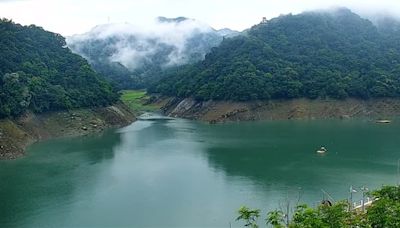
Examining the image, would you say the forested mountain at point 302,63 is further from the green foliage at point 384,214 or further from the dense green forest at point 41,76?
the green foliage at point 384,214

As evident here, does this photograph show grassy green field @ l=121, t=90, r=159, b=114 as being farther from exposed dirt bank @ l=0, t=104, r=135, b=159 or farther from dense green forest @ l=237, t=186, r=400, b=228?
dense green forest @ l=237, t=186, r=400, b=228

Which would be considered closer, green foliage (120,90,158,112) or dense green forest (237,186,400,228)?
dense green forest (237,186,400,228)

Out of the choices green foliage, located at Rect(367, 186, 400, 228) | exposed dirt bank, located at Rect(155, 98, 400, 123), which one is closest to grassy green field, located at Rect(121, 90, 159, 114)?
exposed dirt bank, located at Rect(155, 98, 400, 123)

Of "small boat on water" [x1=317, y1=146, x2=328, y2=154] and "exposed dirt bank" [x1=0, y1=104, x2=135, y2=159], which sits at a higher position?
"exposed dirt bank" [x1=0, y1=104, x2=135, y2=159]

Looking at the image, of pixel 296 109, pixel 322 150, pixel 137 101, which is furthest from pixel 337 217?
pixel 137 101

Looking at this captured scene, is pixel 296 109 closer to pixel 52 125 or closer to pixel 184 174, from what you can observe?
pixel 52 125

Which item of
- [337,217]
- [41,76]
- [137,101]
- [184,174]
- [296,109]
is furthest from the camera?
[137,101]

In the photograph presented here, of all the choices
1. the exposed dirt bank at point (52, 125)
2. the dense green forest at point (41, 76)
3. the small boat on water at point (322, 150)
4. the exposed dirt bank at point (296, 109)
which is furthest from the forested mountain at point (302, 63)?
the small boat on water at point (322, 150)

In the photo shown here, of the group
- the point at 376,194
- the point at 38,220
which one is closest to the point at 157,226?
the point at 38,220
